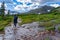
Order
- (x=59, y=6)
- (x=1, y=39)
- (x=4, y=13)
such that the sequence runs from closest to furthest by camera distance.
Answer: (x=1, y=39) → (x=4, y=13) → (x=59, y=6)

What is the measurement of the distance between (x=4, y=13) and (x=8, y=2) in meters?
0.65

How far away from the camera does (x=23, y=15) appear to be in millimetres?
7727

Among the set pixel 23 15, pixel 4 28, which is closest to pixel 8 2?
pixel 23 15

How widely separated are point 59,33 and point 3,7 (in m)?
2.65

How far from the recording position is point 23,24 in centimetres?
734

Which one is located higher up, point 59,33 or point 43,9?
point 43,9

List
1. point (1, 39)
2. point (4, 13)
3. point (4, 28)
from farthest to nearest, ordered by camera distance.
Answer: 1. point (4, 13)
2. point (4, 28)
3. point (1, 39)

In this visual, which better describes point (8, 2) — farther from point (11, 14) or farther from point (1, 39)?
point (1, 39)

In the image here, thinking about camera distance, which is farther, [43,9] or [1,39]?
[43,9]

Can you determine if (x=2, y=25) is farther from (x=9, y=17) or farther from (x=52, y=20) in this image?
(x=52, y=20)

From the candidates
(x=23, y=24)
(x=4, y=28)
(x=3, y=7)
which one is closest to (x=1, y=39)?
(x=4, y=28)

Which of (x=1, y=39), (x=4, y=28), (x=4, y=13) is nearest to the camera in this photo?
(x=1, y=39)

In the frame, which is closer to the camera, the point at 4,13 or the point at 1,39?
the point at 1,39

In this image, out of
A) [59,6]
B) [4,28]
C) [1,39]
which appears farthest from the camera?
[59,6]
